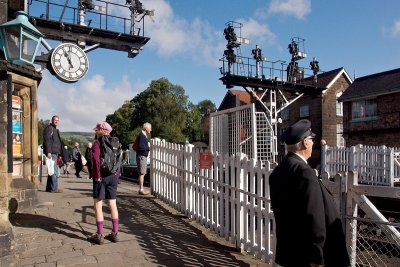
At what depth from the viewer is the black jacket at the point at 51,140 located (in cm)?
892

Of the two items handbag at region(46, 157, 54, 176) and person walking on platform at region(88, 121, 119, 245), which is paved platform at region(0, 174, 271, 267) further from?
handbag at region(46, 157, 54, 176)

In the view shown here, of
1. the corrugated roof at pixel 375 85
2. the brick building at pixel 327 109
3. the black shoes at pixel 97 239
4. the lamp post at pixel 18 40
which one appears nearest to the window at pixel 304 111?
the brick building at pixel 327 109

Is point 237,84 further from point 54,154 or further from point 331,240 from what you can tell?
point 331,240

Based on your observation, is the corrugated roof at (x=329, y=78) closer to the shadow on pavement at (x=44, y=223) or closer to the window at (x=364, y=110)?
the window at (x=364, y=110)

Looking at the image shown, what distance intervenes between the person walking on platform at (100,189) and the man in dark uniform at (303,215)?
3.20 metres

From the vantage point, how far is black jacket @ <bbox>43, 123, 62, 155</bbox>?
8.92 metres

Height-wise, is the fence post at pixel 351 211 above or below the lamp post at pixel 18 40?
below

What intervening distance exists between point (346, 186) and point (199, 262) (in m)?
2.25

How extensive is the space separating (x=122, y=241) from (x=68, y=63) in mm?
6560

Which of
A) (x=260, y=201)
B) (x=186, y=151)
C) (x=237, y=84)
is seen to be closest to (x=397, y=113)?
(x=237, y=84)

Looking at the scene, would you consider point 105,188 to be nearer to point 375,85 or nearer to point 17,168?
point 17,168

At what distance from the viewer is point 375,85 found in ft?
81.1

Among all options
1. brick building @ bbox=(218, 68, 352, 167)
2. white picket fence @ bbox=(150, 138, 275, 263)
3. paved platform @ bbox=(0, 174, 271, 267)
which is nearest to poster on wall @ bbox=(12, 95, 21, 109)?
paved platform @ bbox=(0, 174, 271, 267)

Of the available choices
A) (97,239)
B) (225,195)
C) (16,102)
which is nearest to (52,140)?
(16,102)
